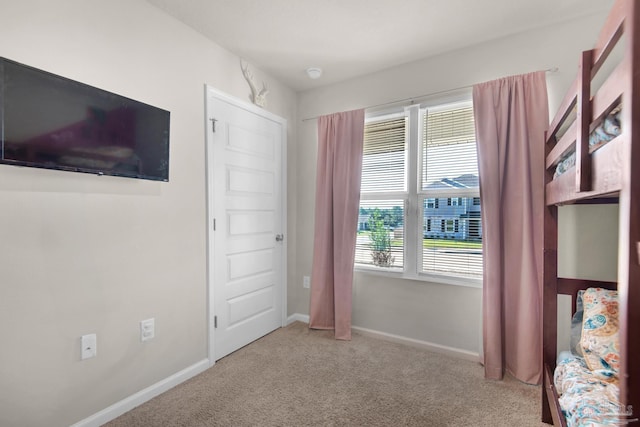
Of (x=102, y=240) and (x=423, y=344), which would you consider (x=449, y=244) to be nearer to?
(x=423, y=344)

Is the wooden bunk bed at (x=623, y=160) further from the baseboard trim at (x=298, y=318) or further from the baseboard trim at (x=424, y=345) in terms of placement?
the baseboard trim at (x=298, y=318)

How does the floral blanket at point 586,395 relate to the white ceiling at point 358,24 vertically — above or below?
below

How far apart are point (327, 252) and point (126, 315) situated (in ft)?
5.54

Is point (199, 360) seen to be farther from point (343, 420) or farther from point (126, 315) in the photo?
point (343, 420)

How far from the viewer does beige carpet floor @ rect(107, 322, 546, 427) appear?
68.7 inches

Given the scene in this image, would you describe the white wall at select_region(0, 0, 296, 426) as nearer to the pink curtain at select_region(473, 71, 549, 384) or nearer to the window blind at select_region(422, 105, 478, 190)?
the window blind at select_region(422, 105, 478, 190)

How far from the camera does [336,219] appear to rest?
9.50 feet

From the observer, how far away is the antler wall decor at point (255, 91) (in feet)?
8.68

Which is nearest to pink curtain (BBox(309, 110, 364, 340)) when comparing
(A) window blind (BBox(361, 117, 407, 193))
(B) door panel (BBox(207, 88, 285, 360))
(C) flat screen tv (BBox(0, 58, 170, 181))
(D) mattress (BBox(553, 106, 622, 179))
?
(A) window blind (BBox(361, 117, 407, 193))

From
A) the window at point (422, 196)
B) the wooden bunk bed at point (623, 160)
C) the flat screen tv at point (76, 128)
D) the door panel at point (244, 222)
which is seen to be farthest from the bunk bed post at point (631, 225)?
the door panel at point (244, 222)

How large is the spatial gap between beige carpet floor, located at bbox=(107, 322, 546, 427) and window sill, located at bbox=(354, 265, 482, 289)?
0.60m

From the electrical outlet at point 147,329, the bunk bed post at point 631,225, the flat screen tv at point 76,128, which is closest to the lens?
the bunk bed post at point 631,225

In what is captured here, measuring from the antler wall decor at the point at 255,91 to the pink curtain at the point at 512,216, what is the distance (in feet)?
5.80

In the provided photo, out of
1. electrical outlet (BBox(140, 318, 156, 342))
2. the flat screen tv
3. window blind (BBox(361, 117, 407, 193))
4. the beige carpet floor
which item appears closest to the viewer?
the flat screen tv
